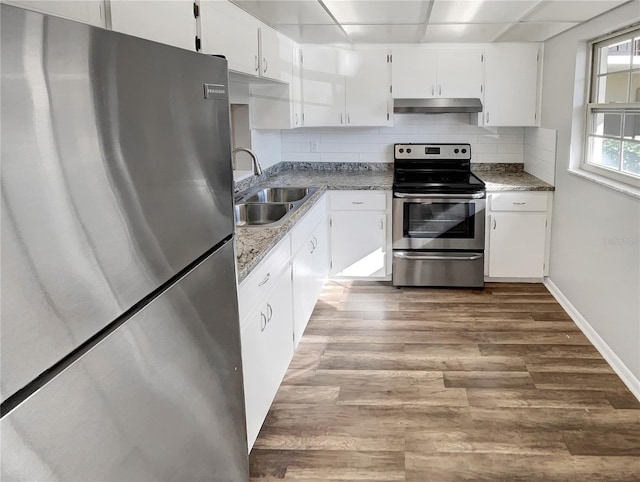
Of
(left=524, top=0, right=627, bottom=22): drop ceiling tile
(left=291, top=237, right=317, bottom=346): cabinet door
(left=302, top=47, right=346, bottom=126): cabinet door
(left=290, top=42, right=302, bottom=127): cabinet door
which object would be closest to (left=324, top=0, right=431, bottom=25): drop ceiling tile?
(left=524, top=0, right=627, bottom=22): drop ceiling tile

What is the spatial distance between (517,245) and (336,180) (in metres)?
1.59

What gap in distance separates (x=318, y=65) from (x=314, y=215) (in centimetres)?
157

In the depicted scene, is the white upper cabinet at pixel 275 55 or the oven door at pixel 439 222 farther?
the oven door at pixel 439 222

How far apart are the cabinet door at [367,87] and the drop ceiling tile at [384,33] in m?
0.18

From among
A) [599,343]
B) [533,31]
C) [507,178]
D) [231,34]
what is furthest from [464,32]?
[599,343]

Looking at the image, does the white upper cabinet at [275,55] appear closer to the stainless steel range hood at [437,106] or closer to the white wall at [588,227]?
the stainless steel range hood at [437,106]

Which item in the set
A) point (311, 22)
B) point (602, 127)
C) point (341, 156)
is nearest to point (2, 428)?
point (311, 22)

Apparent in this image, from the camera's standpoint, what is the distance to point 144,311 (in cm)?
112

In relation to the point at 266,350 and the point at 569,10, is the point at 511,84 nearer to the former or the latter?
the point at 569,10

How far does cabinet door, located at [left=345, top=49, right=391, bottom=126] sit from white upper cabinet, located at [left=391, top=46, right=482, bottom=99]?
10 centimetres

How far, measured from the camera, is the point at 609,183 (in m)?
3.42

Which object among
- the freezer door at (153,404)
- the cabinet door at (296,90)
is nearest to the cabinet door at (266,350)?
the freezer door at (153,404)

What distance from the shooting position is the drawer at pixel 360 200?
475cm

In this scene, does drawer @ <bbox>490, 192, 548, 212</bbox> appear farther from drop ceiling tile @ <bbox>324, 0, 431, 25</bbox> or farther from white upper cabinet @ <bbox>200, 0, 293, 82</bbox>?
white upper cabinet @ <bbox>200, 0, 293, 82</bbox>
